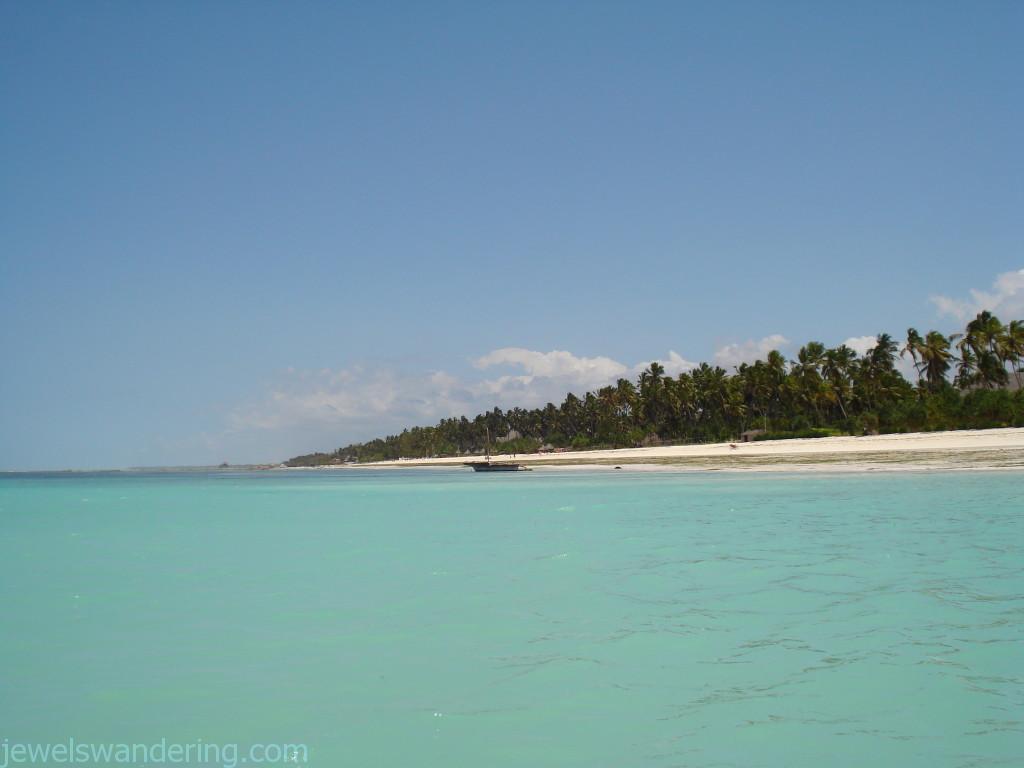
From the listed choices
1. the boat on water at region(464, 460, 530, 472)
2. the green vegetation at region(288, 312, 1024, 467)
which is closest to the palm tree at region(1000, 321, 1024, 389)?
the green vegetation at region(288, 312, 1024, 467)

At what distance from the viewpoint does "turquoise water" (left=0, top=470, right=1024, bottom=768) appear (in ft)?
20.0

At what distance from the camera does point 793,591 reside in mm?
11328

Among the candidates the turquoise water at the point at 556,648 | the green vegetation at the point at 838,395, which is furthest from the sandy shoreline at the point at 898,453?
the turquoise water at the point at 556,648

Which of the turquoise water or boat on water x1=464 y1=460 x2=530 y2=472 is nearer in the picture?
the turquoise water

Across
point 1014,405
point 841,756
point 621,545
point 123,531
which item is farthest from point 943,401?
point 841,756

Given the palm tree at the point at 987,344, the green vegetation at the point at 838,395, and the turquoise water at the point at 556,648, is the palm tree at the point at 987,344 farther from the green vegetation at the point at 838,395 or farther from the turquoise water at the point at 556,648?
the turquoise water at the point at 556,648

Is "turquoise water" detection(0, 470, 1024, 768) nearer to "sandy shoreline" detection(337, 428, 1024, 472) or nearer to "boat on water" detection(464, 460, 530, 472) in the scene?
"sandy shoreline" detection(337, 428, 1024, 472)

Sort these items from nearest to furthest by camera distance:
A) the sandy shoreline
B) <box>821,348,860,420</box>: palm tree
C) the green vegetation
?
the sandy shoreline, the green vegetation, <box>821,348,860,420</box>: palm tree

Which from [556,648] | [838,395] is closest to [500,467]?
[838,395]

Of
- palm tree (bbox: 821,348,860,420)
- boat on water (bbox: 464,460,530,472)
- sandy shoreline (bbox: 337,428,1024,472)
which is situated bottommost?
boat on water (bbox: 464,460,530,472)

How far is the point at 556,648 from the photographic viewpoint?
8.73m

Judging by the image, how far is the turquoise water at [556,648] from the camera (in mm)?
6105

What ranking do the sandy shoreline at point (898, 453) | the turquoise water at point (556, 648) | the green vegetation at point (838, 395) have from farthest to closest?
the green vegetation at point (838, 395) → the sandy shoreline at point (898, 453) → the turquoise water at point (556, 648)

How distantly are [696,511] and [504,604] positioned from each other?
15.4 metres
